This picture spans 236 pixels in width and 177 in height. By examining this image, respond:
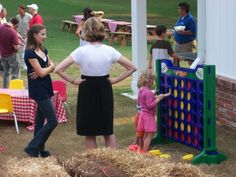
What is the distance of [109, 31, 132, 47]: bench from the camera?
77.0 ft

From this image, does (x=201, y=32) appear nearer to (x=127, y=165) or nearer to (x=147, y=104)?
(x=147, y=104)

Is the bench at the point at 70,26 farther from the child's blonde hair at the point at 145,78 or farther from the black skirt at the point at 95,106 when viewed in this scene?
the black skirt at the point at 95,106

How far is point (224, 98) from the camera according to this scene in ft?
30.4

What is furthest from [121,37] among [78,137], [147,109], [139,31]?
[147,109]

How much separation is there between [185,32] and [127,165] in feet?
29.5

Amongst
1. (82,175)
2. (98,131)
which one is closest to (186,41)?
(98,131)

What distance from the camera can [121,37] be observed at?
78.4 feet

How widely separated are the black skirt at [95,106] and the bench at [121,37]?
53.8 feet

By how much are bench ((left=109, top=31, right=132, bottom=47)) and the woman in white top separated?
16.4 m

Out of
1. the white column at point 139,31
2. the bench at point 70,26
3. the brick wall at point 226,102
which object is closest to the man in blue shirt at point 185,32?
the white column at point 139,31

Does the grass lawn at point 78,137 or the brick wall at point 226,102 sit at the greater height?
the brick wall at point 226,102

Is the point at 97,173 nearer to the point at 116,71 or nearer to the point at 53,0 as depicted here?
the point at 116,71

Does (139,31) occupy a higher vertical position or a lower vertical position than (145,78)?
higher

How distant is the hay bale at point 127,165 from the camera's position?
164 inches
